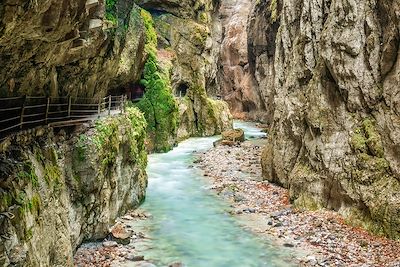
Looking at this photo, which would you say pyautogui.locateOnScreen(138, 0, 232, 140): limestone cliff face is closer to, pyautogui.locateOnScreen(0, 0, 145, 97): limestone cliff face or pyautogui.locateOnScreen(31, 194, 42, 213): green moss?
pyautogui.locateOnScreen(0, 0, 145, 97): limestone cliff face

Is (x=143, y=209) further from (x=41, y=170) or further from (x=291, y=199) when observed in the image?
(x=41, y=170)

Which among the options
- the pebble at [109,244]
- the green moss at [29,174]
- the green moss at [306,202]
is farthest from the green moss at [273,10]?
the green moss at [29,174]

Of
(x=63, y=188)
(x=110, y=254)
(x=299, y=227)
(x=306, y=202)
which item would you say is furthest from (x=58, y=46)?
(x=306, y=202)

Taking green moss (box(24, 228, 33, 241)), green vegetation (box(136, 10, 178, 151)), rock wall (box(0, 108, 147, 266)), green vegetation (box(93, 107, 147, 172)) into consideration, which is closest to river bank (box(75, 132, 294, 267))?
rock wall (box(0, 108, 147, 266))

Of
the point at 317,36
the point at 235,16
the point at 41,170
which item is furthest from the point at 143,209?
Answer: the point at 235,16

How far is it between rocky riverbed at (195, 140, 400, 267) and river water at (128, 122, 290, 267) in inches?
31.2

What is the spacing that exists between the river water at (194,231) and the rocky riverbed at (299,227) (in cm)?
79

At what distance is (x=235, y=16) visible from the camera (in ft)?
257

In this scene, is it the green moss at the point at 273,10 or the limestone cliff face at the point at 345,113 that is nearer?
the limestone cliff face at the point at 345,113

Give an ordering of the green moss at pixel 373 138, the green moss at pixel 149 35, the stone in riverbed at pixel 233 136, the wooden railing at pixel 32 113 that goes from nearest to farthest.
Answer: the wooden railing at pixel 32 113 < the green moss at pixel 373 138 < the green moss at pixel 149 35 < the stone in riverbed at pixel 233 136

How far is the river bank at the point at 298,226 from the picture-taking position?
14232 millimetres

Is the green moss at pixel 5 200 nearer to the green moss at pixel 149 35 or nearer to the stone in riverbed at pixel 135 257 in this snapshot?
the stone in riverbed at pixel 135 257

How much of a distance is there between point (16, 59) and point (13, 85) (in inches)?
66.5

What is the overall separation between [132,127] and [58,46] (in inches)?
367
